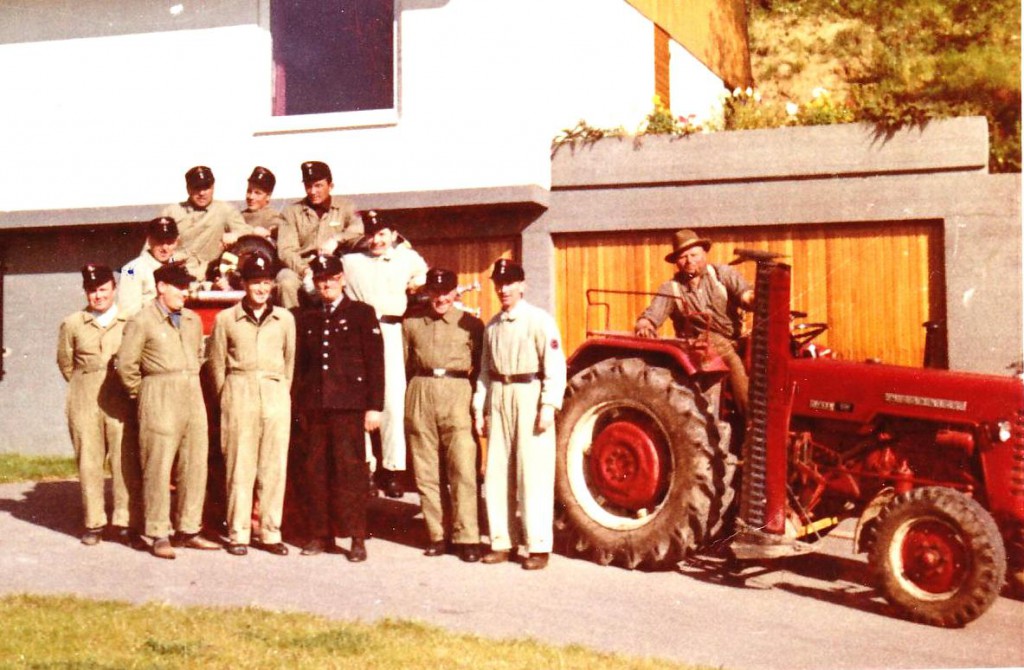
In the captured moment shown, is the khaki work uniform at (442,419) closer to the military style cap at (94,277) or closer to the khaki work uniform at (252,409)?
the khaki work uniform at (252,409)

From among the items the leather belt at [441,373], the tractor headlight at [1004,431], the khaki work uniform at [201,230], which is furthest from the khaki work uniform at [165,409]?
the tractor headlight at [1004,431]

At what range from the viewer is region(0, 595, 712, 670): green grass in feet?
18.6

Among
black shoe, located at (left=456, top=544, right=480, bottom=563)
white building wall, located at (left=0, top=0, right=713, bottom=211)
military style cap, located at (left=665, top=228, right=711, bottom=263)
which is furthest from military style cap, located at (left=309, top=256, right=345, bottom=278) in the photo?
white building wall, located at (left=0, top=0, right=713, bottom=211)

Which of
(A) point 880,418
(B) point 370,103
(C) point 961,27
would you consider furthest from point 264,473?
(C) point 961,27

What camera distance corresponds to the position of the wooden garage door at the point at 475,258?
39.9 feet

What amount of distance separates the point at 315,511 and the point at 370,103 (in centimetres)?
542

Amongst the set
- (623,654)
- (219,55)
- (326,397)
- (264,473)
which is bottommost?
(623,654)

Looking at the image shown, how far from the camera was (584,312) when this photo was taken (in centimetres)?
1191

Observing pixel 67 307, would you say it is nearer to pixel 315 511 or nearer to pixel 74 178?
pixel 74 178

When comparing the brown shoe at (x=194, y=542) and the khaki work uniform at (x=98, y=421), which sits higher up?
the khaki work uniform at (x=98, y=421)

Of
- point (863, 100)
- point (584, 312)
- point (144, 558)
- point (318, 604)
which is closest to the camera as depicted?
point (318, 604)

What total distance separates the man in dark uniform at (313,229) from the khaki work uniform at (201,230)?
38 centimetres

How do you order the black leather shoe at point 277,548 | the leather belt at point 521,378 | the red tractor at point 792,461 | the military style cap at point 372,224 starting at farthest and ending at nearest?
the military style cap at point 372,224 → the black leather shoe at point 277,548 → the leather belt at point 521,378 → the red tractor at point 792,461

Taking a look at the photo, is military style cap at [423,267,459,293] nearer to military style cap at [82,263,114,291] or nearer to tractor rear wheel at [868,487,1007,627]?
military style cap at [82,263,114,291]
